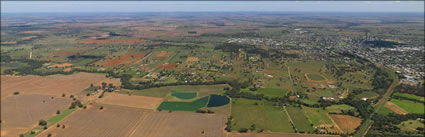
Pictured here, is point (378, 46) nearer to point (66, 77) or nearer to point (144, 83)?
point (144, 83)

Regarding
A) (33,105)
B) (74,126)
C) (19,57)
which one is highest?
(19,57)

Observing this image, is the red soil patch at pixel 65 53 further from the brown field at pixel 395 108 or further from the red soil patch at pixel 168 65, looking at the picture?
the brown field at pixel 395 108

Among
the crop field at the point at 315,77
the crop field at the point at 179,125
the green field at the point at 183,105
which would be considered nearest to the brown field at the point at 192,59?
the green field at the point at 183,105

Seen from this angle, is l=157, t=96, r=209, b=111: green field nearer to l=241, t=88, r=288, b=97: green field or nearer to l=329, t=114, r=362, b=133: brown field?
l=241, t=88, r=288, b=97: green field

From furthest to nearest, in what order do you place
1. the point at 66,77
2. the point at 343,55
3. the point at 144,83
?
the point at 343,55 → the point at 66,77 → the point at 144,83

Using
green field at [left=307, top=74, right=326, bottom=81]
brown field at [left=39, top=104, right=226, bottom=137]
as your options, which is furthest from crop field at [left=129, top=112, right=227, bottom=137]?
green field at [left=307, top=74, right=326, bottom=81]

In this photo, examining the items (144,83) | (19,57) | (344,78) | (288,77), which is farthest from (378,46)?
(19,57)
